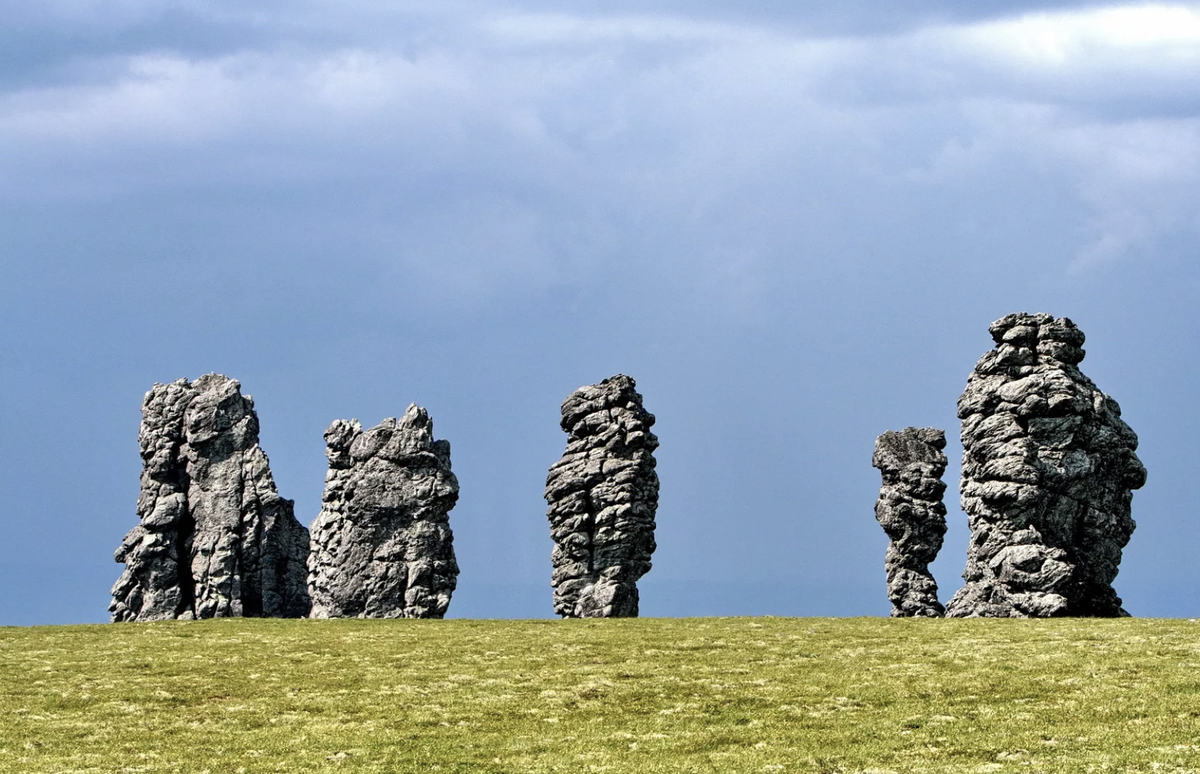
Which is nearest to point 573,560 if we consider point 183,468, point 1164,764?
point 183,468

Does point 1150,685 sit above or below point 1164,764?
above

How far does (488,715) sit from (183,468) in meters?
42.5

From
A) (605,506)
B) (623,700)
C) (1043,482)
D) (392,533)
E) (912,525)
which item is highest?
(605,506)

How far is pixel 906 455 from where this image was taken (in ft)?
235

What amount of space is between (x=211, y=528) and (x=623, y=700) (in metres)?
39.9

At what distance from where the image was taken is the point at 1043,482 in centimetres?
6675

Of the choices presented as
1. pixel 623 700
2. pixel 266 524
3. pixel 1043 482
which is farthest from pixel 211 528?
pixel 1043 482

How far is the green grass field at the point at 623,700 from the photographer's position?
36750mm

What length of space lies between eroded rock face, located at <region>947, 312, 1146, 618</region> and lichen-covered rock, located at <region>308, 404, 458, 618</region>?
24.8 m

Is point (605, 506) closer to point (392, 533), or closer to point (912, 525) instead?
point (392, 533)

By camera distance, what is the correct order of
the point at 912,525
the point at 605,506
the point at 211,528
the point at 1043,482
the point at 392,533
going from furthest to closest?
the point at 211,528
the point at 392,533
the point at 605,506
the point at 912,525
the point at 1043,482

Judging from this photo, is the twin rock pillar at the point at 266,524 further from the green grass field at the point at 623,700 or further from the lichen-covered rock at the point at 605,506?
the green grass field at the point at 623,700

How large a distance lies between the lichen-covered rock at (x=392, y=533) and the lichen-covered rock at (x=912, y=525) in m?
21.3

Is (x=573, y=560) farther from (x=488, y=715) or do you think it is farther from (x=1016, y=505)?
(x=488, y=715)
